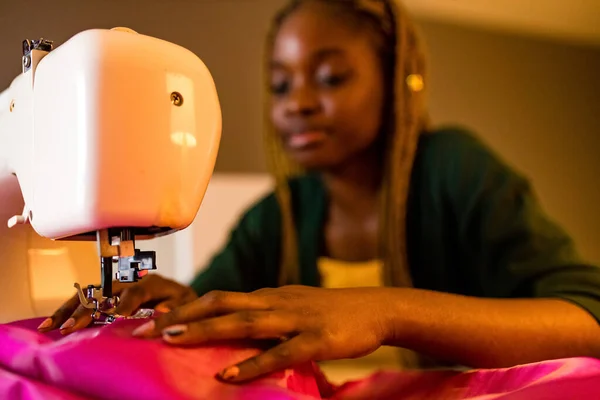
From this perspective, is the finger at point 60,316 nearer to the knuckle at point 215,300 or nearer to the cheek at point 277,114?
the knuckle at point 215,300

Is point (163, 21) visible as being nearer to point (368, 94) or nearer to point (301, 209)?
point (368, 94)

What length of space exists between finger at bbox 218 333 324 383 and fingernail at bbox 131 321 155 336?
0.18 ft

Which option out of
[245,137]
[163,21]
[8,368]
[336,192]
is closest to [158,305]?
Result: [8,368]

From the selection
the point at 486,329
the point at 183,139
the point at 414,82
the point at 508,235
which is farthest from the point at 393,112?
the point at 183,139

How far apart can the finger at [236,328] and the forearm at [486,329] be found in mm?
108

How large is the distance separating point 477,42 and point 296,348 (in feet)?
5.85

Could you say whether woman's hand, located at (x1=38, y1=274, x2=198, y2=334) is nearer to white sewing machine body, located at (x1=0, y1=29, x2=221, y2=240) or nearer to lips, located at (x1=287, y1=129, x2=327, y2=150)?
white sewing machine body, located at (x1=0, y1=29, x2=221, y2=240)

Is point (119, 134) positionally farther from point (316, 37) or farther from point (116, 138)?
point (316, 37)

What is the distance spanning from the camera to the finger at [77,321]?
462 millimetres

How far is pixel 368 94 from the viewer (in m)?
1.03

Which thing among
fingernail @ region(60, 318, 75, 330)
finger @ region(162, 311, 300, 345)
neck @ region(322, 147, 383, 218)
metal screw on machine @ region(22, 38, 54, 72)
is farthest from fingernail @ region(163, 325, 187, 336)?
neck @ region(322, 147, 383, 218)

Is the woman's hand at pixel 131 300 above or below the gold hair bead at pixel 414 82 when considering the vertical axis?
below

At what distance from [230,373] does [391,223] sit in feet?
2.23

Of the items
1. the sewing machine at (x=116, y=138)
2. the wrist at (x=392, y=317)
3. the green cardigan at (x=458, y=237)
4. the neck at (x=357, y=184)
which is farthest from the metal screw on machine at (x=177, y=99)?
the neck at (x=357, y=184)
